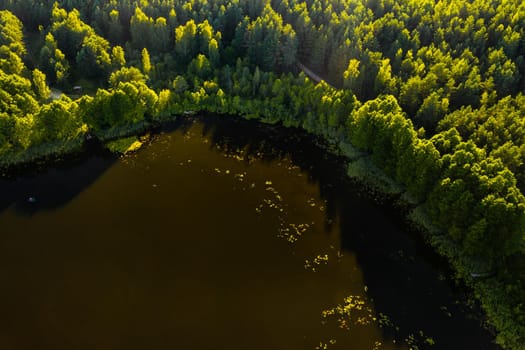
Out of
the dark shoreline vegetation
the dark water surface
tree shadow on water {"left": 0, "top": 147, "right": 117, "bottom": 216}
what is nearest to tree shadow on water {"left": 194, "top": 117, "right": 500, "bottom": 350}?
the dark water surface

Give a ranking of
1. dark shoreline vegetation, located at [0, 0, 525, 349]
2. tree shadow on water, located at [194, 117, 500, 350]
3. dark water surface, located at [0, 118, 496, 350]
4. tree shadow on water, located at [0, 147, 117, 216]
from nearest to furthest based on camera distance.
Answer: dark water surface, located at [0, 118, 496, 350] < tree shadow on water, located at [194, 117, 500, 350] < dark shoreline vegetation, located at [0, 0, 525, 349] < tree shadow on water, located at [0, 147, 117, 216]

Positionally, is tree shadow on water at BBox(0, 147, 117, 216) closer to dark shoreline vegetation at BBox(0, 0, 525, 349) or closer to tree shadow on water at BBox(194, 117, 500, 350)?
dark shoreline vegetation at BBox(0, 0, 525, 349)

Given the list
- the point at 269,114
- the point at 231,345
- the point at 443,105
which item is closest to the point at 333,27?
the point at 269,114

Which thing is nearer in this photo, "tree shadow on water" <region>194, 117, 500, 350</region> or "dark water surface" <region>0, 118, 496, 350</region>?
"dark water surface" <region>0, 118, 496, 350</region>

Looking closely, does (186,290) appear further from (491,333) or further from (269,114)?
(269,114)

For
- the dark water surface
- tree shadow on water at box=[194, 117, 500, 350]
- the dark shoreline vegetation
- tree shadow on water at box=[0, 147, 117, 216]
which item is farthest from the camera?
tree shadow on water at box=[0, 147, 117, 216]

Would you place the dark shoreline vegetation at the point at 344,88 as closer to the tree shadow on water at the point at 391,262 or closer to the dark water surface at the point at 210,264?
the tree shadow on water at the point at 391,262
